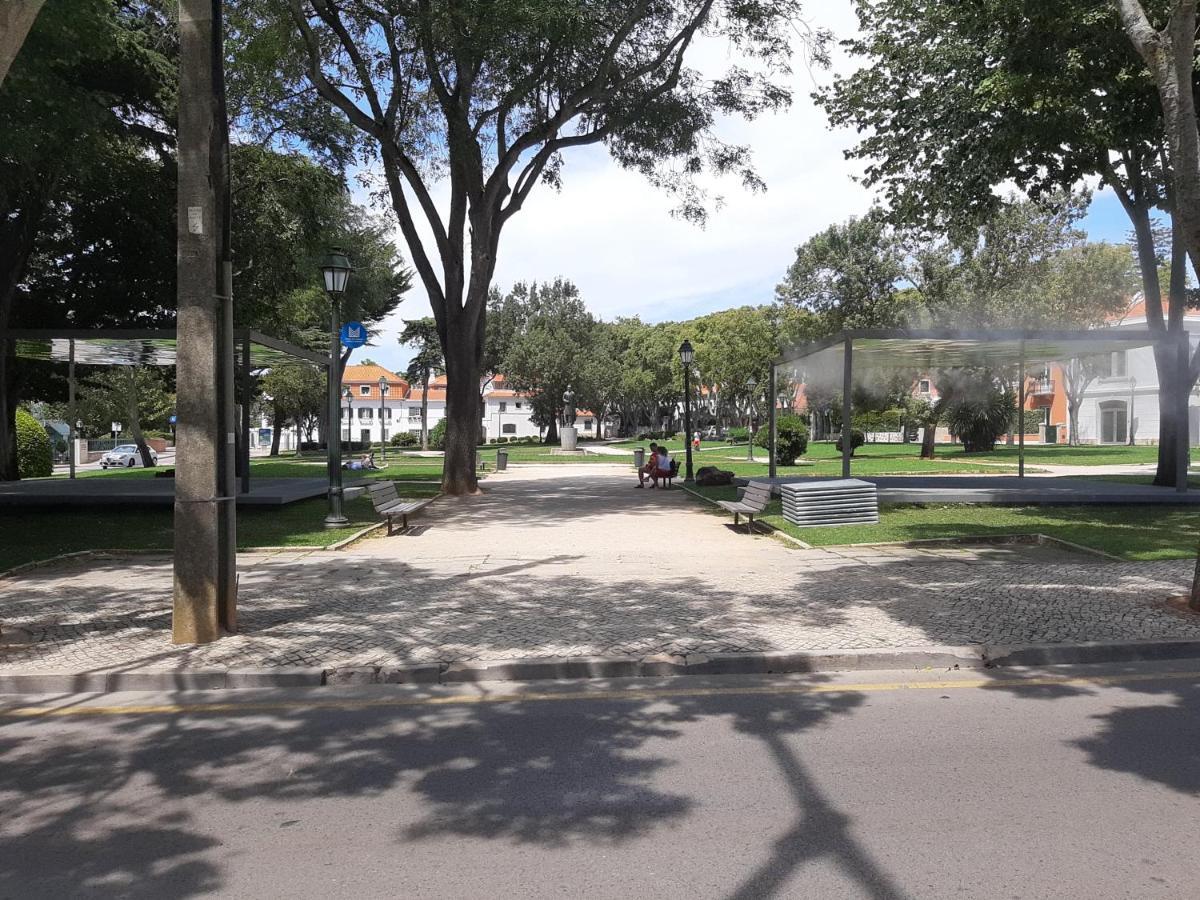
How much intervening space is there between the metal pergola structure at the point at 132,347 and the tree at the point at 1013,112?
43.2 feet

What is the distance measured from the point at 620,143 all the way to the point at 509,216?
327 centimetres

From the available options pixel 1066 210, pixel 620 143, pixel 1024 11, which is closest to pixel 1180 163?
pixel 1024 11

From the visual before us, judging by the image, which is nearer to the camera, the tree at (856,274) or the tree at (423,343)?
the tree at (856,274)

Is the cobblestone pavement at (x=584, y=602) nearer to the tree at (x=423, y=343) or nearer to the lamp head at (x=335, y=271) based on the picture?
the lamp head at (x=335, y=271)

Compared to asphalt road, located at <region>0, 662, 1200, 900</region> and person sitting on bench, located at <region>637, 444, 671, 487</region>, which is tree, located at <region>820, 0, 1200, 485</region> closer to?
person sitting on bench, located at <region>637, 444, 671, 487</region>

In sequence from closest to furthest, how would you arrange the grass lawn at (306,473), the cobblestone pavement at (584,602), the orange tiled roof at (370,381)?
the cobblestone pavement at (584,602) → the grass lawn at (306,473) → the orange tiled roof at (370,381)

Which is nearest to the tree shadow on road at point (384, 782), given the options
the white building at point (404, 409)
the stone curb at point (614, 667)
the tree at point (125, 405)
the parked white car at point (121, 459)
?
the stone curb at point (614, 667)

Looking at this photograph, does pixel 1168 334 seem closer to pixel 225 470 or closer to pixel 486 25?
pixel 486 25

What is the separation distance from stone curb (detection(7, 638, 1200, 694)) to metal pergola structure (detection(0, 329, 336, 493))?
32.8 feet

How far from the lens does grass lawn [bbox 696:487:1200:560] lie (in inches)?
440

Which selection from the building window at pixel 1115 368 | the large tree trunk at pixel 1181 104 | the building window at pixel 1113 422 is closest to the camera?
the large tree trunk at pixel 1181 104

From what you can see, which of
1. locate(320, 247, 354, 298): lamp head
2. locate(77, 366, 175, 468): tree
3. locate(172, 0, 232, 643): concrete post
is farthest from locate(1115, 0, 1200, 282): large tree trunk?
locate(77, 366, 175, 468): tree

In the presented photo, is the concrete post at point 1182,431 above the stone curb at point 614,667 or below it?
above

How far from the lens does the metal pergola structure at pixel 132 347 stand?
15453mm
